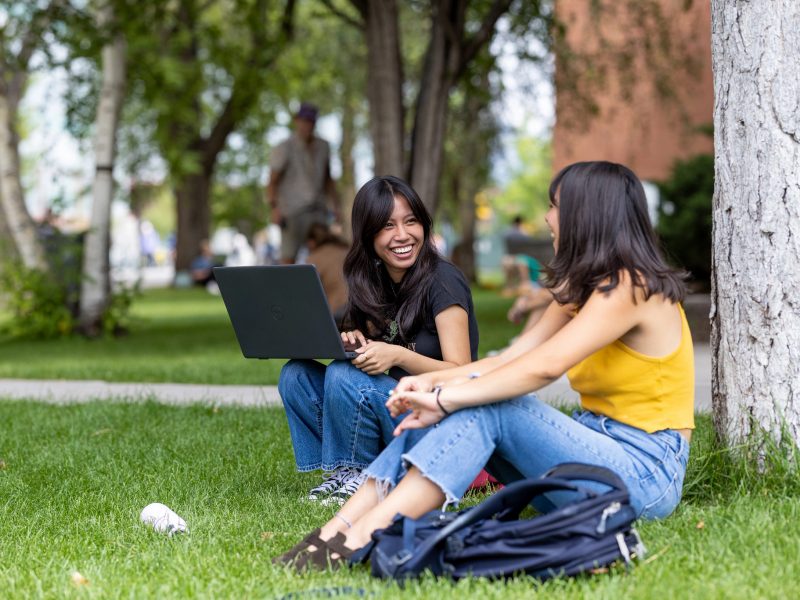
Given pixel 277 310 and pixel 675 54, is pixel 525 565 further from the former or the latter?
pixel 675 54

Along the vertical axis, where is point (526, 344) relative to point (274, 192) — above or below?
below

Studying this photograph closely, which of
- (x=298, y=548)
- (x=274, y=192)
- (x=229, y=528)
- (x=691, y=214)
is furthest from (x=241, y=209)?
(x=298, y=548)

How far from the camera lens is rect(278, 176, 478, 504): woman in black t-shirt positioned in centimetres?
436

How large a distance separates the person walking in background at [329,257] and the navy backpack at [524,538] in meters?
8.04

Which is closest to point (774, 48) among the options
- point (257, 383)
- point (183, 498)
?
point (183, 498)

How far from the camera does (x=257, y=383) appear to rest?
872 centimetres

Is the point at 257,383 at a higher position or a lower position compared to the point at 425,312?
lower

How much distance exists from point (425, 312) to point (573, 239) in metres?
1.09

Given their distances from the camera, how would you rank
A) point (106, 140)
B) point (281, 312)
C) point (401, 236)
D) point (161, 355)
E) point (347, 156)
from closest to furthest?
1. point (281, 312)
2. point (401, 236)
3. point (161, 355)
4. point (106, 140)
5. point (347, 156)

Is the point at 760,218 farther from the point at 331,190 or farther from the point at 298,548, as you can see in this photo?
the point at 331,190

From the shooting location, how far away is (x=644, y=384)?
3598 mm

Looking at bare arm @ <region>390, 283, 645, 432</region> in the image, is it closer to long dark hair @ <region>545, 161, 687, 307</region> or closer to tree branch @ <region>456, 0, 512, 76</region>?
long dark hair @ <region>545, 161, 687, 307</region>

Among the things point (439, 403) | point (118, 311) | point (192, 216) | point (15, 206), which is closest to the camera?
point (439, 403)

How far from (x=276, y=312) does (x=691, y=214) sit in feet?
33.5
